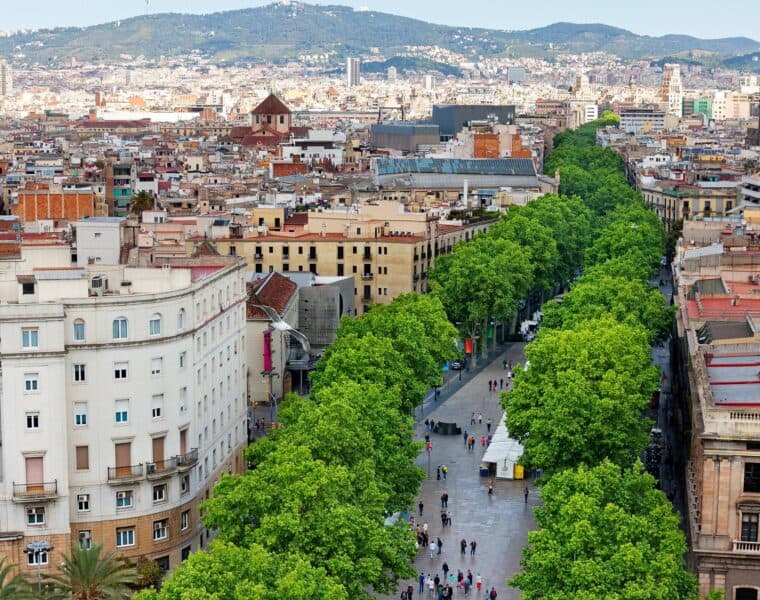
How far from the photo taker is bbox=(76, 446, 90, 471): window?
196 ft

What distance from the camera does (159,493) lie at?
202 feet

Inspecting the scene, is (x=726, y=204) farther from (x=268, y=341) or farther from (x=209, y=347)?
(x=209, y=347)

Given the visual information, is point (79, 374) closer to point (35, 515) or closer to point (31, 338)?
point (31, 338)

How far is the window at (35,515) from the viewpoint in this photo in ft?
191

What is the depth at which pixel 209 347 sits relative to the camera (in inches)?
2618

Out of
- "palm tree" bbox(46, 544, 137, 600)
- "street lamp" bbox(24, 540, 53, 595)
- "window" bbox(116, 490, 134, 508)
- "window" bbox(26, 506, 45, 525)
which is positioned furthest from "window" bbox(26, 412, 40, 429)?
"palm tree" bbox(46, 544, 137, 600)

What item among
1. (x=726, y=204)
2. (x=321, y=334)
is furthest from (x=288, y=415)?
(x=726, y=204)

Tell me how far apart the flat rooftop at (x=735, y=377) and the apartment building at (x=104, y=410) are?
2036 cm

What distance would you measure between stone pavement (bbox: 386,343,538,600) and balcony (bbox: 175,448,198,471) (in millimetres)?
9480

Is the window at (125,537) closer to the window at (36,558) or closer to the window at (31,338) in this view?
the window at (36,558)

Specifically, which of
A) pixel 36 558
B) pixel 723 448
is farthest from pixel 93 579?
Result: pixel 723 448

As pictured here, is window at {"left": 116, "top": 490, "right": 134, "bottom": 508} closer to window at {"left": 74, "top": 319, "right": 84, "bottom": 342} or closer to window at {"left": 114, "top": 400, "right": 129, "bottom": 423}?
window at {"left": 114, "top": 400, "right": 129, "bottom": 423}

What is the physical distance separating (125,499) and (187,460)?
3117 mm

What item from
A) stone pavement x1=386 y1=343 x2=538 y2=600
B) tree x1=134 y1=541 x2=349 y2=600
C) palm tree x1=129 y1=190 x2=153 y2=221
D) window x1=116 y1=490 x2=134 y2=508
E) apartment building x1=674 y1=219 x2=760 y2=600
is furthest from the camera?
palm tree x1=129 y1=190 x2=153 y2=221
